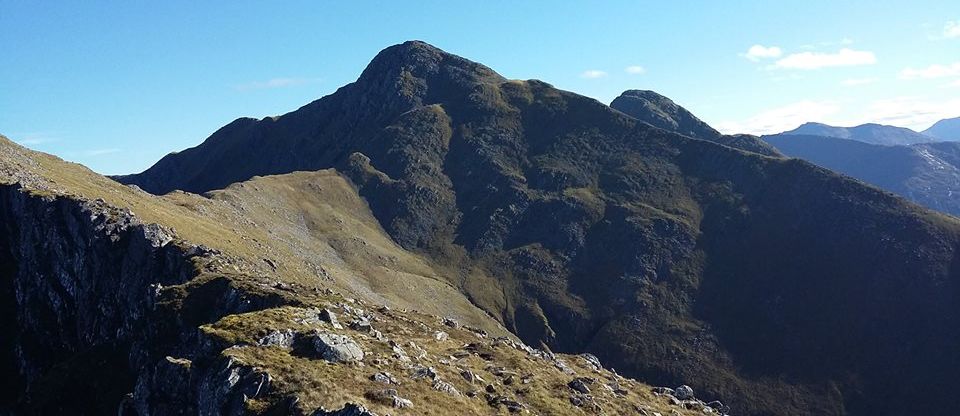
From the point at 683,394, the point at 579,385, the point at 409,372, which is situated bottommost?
the point at 683,394

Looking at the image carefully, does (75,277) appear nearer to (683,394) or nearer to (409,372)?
(409,372)

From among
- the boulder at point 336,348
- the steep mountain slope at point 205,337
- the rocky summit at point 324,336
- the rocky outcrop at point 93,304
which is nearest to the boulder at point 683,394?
the rocky summit at point 324,336

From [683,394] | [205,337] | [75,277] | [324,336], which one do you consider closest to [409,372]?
[324,336]

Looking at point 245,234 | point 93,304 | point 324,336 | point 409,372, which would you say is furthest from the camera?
point 245,234

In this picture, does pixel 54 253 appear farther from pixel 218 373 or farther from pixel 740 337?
pixel 740 337

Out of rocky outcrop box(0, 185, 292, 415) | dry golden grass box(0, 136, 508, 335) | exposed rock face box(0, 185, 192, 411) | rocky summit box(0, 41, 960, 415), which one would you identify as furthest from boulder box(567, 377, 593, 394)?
exposed rock face box(0, 185, 192, 411)

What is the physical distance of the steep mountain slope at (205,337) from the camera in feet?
134

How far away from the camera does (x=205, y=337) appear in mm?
47750

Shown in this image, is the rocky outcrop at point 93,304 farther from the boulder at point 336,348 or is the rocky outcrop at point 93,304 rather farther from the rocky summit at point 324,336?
the boulder at point 336,348

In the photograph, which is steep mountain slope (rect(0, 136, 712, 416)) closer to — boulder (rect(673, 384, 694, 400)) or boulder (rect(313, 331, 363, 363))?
boulder (rect(313, 331, 363, 363))

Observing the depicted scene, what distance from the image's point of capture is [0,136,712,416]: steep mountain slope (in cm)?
4081

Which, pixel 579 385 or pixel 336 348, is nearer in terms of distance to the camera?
pixel 336 348

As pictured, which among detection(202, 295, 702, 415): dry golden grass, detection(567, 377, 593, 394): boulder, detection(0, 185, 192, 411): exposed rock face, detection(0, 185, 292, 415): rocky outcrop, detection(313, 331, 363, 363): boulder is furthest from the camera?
detection(0, 185, 192, 411): exposed rock face

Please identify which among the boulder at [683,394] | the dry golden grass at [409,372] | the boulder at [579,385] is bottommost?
the boulder at [683,394]
